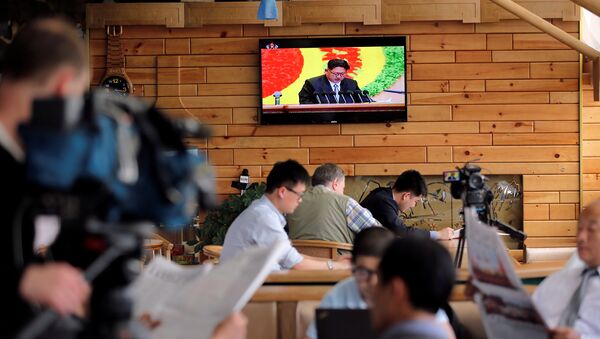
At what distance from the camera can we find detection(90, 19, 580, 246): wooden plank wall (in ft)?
27.4

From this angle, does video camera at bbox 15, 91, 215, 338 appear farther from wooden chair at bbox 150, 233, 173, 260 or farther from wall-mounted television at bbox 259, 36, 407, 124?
wall-mounted television at bbox 259, 36, 407, 124

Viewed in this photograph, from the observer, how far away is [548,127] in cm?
838

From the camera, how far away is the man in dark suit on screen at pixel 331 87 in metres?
8.27

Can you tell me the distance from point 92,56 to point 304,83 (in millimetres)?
1882

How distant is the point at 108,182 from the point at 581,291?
2.02 metres

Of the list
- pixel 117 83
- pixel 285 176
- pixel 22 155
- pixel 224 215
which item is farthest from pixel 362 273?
pixel 117 83

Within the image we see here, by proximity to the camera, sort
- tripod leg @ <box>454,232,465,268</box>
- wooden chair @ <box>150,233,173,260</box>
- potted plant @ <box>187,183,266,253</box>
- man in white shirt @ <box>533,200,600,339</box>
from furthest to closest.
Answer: wooden chair @ <box>150,233,173,260</box> → potted plant @ <box>187,183,266,253</box> → tripod leg @ <box>454,232,465,268</box> → man in white shirt @ <box>533,200,600,339</box>

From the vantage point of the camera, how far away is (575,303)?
3002 millimetres

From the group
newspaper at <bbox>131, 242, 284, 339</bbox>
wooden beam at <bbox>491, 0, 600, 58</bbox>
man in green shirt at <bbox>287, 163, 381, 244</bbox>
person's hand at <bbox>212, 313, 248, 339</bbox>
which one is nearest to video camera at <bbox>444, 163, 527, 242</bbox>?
newspaper at <bbox>131, 242, 284, 339</bbox>

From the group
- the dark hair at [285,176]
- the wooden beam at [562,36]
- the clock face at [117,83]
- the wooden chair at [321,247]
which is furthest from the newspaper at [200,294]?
the clock face at [117,83]

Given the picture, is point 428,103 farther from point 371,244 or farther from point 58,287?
point 58,287

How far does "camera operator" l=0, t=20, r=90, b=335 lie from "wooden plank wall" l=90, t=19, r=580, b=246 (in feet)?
22.2

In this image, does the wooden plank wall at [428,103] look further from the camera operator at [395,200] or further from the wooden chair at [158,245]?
the camera operator at [395,200]

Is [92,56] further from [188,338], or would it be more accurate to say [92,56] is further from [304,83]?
[188,338]
